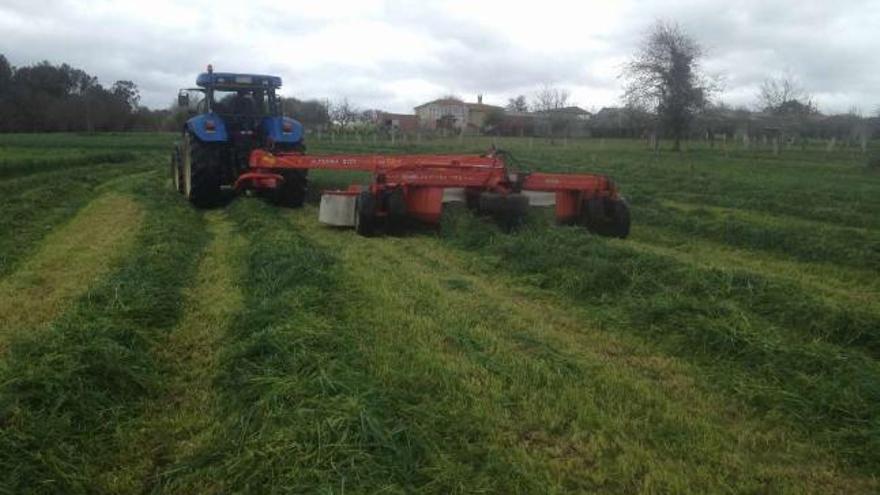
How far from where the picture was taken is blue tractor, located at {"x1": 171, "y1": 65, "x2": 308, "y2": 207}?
14148mm

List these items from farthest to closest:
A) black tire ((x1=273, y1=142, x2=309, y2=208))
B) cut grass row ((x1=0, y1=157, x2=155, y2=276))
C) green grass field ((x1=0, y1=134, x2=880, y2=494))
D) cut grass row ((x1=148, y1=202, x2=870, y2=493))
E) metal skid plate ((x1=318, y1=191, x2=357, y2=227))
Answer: black tire ((x1=273, y1=142, x2=309, y2=208)), metal skid plate ((x1=318, y1=191, x2=357, y2=227)), cut grass row ((x1=0, y1=157, x2=155, y2=276)), green grass field ((x1=0, y1=134, x2=880, y2=494)), cut grass row ((x1=148, y1=202, x2=870, y2=493))

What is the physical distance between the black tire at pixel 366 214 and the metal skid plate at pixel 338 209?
23.7 inches

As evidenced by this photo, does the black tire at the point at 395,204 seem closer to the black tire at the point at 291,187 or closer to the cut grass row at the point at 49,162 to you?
the black tire at the point at 291,187

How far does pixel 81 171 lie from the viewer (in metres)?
23.7

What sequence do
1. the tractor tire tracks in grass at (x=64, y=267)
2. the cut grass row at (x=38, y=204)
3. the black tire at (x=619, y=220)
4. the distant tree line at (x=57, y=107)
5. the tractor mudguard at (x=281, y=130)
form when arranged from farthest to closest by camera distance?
the distant tree line at (x=57, y=107), the tractor mudguard at (x=281, y=130), the black tire at (x=619, y=220), the cut grass row at (x=38, y=204), the tractor tire tracks in grass at (x=64, y=267)

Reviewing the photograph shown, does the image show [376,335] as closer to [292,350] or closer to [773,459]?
[292,350]

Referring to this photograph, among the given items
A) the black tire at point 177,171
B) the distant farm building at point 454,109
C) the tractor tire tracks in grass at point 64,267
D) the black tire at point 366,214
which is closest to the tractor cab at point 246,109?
the black tire at point 177,171

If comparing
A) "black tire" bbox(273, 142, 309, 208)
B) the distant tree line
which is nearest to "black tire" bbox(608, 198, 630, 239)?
"black tire" bbox(273, 142, 309, 208)

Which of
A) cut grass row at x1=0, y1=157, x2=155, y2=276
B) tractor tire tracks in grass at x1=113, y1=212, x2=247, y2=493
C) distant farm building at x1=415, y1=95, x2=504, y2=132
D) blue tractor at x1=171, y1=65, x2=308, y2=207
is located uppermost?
distant farm building at x1=415, y1=95, x2=504, y2=132

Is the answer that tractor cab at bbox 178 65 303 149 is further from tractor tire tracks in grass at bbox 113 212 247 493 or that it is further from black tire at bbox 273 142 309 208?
tractor tire tracks in grass at bbox 113 212 247 493

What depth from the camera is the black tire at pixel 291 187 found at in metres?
14.4

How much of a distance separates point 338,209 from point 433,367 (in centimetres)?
712

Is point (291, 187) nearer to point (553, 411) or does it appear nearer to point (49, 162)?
point (553, 411)

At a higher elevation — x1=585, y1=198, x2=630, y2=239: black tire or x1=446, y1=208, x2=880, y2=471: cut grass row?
x1=585, y1=198, x2=630, y2=239: black tire
